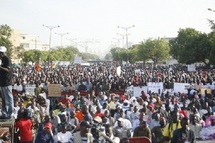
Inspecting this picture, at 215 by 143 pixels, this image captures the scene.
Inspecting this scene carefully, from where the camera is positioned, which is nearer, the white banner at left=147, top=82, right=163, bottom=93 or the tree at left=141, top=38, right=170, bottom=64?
the white banner at left=147, top=82, right=163, bottom=93

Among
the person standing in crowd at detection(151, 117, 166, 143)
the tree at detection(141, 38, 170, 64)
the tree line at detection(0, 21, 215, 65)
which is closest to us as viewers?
the person standing in crowd at detection(151, 117, 166, 143)

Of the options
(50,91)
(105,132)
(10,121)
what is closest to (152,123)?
(105,132)

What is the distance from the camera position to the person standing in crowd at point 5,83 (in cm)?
780

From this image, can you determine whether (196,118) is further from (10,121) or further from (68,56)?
(68,56)

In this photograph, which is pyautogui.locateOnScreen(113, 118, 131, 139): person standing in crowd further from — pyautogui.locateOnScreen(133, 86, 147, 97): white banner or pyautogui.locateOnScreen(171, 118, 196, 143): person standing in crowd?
pyautogui.locateOnScreen(133, 86, 147, 97): white banner

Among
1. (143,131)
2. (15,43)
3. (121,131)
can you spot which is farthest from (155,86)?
(15,43)

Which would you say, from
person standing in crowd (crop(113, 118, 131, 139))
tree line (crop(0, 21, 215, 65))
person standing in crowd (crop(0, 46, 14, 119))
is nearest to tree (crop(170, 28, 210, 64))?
tree line (crop(0, 21, 215, 65))

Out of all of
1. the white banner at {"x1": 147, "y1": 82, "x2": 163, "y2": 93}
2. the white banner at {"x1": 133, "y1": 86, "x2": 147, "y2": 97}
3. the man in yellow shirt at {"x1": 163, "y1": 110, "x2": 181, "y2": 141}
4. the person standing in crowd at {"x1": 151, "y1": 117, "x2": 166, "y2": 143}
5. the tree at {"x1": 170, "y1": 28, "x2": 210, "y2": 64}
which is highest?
the tree at {"x1": 170, "y1": 28, "x2": 210, "y2": 64}

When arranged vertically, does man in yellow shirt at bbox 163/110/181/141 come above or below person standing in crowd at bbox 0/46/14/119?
below

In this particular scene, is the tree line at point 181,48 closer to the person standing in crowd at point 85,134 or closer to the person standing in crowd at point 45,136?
the person standing in crowd at point 45,136

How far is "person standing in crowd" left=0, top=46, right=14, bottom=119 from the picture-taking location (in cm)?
780

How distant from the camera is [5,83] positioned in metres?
7.98

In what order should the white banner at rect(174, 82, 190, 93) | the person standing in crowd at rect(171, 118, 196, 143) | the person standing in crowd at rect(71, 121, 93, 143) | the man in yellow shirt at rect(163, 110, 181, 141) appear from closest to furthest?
the person standing in crowd at rect(71, 121, 93, 143) < the person standing in crowd at rect(171, 118, 196, 143) < the man in yellow shirt at rect(163, 110, 181, 141) < the white banner at rect(174, 82, 190, 93)

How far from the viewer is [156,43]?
6856 cm
